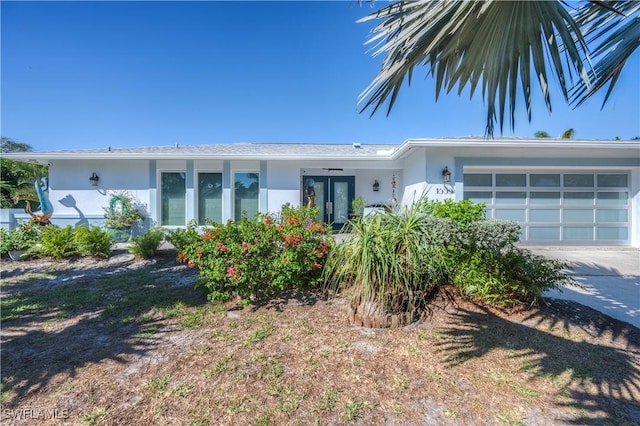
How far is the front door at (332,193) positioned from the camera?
37.6ft

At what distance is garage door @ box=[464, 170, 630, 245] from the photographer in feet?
27.4

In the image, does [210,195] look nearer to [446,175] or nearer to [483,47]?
[446,175]

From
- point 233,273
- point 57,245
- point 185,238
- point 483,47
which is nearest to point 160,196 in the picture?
point 57,245

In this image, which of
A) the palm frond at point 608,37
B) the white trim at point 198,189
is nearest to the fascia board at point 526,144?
the palm frond at point 608,37

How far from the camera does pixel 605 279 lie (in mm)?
5488

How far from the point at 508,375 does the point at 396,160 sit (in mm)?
8533

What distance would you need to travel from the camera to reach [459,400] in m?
2.15

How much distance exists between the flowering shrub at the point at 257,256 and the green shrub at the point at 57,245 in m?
4.93

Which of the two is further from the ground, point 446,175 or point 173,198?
point 446,175

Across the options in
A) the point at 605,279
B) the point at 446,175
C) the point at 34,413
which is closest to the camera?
the point at 34,413

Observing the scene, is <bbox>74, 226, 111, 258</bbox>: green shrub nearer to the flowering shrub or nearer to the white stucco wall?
the white stucco wall

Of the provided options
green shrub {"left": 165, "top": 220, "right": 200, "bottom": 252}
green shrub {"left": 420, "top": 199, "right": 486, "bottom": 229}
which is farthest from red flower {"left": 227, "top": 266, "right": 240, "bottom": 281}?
green shrub {"left": 420, "top": 199, "right": 486, "bottom": 229}

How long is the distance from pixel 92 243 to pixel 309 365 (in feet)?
22.9

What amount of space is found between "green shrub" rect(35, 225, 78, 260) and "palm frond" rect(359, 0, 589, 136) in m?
8.12
